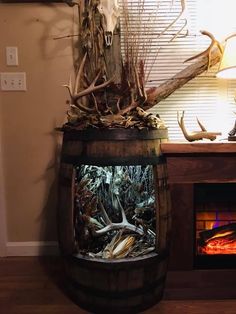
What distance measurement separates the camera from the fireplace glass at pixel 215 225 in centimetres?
171

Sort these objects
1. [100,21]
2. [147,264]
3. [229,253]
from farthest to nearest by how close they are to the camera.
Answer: [100,21] → [229,253] → [147,264]

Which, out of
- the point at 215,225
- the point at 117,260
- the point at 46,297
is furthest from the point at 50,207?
the point at 215,225

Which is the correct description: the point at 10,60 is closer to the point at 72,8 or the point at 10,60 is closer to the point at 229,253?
the point at 72,8

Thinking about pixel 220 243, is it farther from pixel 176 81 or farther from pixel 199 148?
pixel 176 81

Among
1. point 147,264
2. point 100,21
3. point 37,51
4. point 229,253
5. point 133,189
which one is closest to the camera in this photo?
point 147,264

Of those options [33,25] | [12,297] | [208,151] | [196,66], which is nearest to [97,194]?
[208,151]

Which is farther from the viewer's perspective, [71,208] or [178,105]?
[178,105]

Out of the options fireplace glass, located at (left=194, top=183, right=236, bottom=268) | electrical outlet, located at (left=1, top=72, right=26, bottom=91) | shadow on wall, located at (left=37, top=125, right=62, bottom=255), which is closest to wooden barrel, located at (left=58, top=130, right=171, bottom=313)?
fireplace glass, located at (left=194, top=183, right=236, bottom=268)

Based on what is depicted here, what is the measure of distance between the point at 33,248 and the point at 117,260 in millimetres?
952

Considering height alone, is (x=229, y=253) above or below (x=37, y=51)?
below

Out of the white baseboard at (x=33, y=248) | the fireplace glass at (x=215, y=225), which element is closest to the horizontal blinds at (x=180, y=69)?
the fireplace glass at (x=215, y=225)

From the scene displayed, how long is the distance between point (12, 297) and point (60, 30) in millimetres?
1618

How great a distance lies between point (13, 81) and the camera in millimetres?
2041

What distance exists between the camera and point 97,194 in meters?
1.62
